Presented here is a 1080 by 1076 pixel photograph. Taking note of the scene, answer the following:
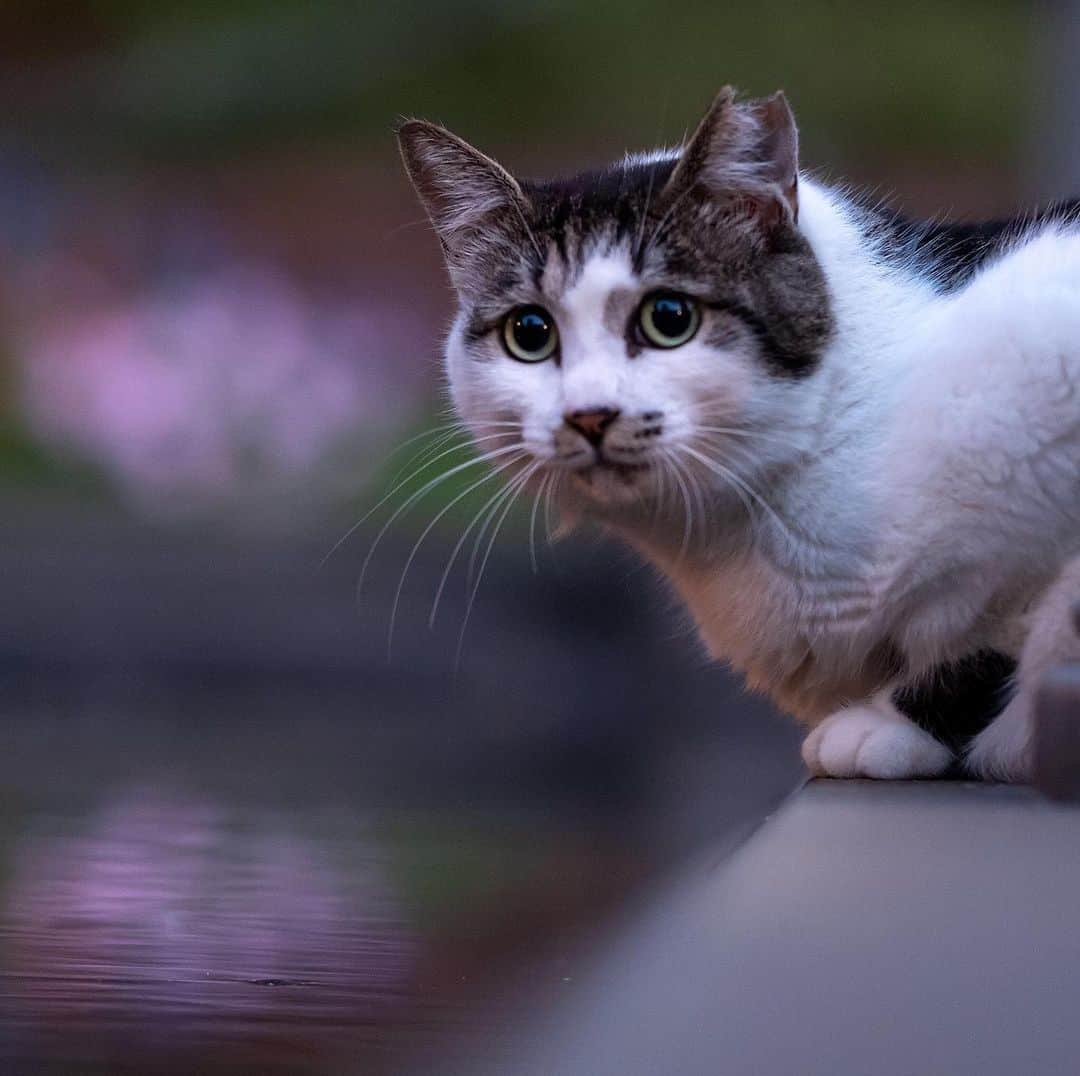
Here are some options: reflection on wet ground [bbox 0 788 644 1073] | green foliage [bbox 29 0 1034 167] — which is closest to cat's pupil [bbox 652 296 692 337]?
reflection on wet ground [bbox 0 788 644 1073]

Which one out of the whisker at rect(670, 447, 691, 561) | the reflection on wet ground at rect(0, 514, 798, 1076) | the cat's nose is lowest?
the reflection on wet ground at rect(0, 514, 798, 1076)

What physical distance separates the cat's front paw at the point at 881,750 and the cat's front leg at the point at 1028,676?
3 centimetres

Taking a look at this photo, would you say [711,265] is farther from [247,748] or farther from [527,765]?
[247,748]

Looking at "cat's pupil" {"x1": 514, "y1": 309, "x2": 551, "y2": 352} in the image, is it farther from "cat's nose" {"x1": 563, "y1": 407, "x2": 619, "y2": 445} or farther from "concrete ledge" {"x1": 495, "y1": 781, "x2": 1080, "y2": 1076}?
"concrete ledge" {"x1": 495, "y1": 781, "x2": 1080, "y2": 1076}

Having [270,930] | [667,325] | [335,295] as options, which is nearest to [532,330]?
[667,325]

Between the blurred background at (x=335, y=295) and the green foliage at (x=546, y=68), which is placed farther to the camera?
the green foliage at (x=546, y=68)

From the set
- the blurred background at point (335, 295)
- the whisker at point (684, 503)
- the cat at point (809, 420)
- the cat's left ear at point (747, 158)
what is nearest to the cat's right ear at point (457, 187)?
the cat at point (809, 420)

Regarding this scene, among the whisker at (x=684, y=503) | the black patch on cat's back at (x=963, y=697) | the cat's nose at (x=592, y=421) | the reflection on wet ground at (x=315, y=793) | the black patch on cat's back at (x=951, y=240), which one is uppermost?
the black patch on cat's back at (x=951, y=240)

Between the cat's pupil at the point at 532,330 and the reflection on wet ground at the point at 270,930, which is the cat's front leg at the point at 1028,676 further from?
the cat's pupil at the point at 532,330

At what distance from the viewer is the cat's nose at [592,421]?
1100 millimetres

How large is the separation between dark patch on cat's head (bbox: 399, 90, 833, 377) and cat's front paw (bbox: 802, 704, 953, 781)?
0.25 m

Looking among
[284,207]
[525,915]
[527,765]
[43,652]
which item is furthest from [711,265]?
[284,207]

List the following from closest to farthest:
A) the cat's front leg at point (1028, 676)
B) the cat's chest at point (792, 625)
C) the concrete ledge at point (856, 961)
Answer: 1. the concrete ledge at point (856, 961)
2. the cat's front leg at point (1028, 676)
3. the cat's chest at point (792, 625)

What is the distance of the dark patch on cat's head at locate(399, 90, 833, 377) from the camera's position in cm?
115
